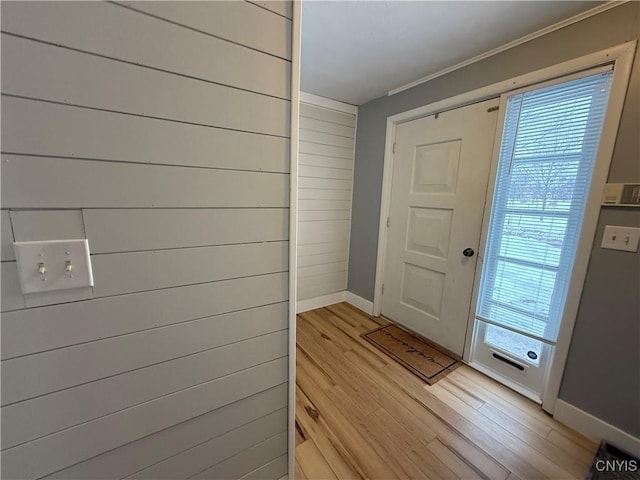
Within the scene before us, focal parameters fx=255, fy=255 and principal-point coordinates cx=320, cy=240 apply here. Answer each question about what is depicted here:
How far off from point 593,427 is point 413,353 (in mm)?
1037

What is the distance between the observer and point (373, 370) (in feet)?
6.40

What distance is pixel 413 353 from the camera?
2.15m

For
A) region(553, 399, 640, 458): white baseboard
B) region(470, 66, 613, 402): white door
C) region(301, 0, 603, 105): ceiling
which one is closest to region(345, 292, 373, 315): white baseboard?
region(470, 66, 613, 402): white door

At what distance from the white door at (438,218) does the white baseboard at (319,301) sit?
27.1 inches

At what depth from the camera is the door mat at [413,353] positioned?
6.35 feet

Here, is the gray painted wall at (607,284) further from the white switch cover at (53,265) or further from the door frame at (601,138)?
the white switch cover at (53,265)

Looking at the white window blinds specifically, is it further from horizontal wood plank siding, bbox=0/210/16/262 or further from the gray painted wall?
horizontal wood plank siding, bbox=0/210/16/262

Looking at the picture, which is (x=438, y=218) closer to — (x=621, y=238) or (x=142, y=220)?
(x=621, y=238)

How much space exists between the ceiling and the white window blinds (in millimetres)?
384

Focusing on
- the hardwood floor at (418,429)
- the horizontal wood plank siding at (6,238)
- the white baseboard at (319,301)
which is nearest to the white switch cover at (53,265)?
the horizontal wood plank siding at (6,238)

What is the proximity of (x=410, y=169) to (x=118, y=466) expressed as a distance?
2504mm

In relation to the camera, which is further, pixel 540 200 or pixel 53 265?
pixel 540 200

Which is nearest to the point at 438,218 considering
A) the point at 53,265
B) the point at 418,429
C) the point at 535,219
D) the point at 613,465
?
the point at 535,219

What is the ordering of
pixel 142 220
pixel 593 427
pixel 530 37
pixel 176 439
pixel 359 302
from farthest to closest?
pixel 359 302
pixel 530 37
pixel 593 427
pixel 176 439
pixel 142 220
